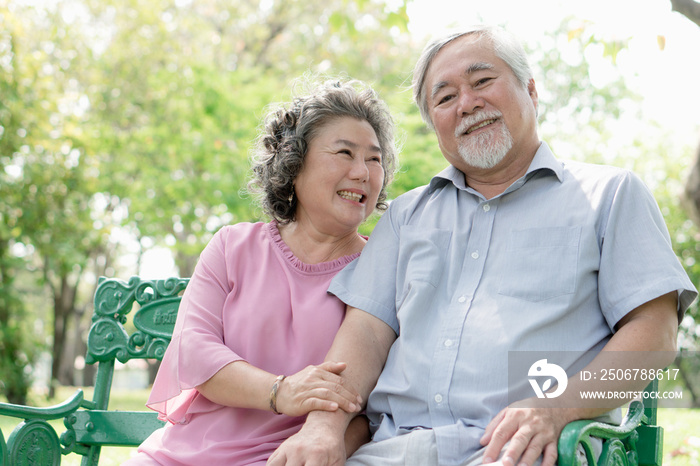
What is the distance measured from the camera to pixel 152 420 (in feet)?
10.5

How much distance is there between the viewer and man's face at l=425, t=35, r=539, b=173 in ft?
8.64

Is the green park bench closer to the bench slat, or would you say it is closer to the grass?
the bench slat

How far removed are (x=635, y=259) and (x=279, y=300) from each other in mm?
1332

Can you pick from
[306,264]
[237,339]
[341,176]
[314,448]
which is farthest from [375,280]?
[314,448]

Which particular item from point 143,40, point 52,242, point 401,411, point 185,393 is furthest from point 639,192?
point 143,40

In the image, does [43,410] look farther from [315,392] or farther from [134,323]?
[315,392]

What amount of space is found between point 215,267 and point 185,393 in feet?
A: 1.71

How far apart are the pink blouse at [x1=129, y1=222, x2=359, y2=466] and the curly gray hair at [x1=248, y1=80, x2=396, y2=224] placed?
0.87 feet

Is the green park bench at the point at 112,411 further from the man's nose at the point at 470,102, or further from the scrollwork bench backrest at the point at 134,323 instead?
the man's nose at the point at 470,102

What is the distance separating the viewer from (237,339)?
2662 millimetres

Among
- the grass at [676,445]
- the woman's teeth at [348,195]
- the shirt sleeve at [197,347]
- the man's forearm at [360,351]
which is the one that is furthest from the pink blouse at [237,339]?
the grass at [676,445]

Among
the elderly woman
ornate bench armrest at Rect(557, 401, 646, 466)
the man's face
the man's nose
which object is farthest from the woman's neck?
ornate bench armrest at Rect(557, 401, 646, 466)

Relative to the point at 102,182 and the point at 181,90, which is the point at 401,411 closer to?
the point at 181,90

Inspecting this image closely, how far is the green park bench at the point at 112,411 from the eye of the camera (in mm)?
2535
